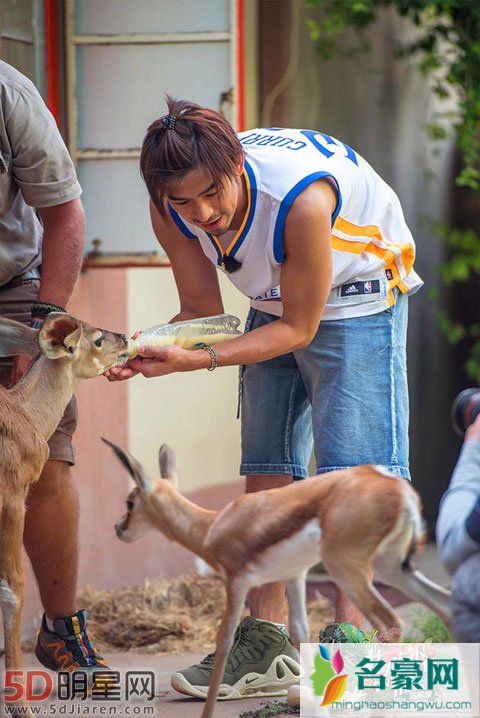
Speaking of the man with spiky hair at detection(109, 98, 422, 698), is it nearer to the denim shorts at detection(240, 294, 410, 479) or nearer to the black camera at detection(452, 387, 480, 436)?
the denim shorts at detection(240, 294, 410, 479)

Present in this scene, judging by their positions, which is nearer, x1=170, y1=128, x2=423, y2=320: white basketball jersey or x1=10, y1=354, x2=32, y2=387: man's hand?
x1=170, y1=128, x2=423, y2=320: white basketball jersey

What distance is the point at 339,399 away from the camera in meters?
3.49

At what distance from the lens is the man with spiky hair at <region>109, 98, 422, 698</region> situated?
3178 millimetres

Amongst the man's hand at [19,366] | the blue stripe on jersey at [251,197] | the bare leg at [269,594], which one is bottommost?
the bare leg at [269,594]

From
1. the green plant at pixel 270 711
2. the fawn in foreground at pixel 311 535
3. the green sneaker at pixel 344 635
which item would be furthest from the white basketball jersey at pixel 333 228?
the green plant at pixel 270 711

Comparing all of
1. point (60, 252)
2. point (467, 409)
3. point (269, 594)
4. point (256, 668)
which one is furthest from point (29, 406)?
point (467, 409)

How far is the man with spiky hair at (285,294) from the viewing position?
318cm

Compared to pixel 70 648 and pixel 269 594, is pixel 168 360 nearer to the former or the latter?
pixel 269 594

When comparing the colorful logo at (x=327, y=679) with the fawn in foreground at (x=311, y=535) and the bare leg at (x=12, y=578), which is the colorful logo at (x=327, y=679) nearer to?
the fawn in foreground at (x=311, y=535)

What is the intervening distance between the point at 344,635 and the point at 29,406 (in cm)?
121

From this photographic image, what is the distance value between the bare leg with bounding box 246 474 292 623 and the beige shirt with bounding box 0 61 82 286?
112 centimetres

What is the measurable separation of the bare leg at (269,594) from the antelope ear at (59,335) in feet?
2.55

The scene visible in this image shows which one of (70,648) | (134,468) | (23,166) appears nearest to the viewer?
(134,468)

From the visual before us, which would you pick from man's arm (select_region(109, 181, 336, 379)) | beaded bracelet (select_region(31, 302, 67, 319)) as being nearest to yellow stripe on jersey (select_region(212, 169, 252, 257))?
man's arm (select_region(109, 181, 336, 379))
